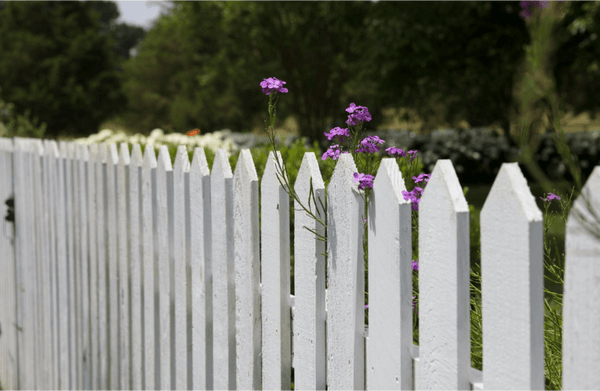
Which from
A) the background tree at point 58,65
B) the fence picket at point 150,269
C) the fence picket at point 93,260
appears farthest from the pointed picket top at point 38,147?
the background tree at point 58,65

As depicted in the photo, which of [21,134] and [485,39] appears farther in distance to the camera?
[485,39]

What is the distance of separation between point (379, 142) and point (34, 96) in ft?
118

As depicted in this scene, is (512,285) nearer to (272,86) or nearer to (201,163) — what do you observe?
(272,86)

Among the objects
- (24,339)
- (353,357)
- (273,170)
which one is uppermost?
(273,170)

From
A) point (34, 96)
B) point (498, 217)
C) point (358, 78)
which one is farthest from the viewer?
point (34, 96)

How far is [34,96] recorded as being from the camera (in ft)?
110

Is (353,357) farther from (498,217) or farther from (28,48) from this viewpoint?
(28,48)

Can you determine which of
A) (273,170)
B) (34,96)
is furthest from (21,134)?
(34,96)

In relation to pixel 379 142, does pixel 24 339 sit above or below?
below

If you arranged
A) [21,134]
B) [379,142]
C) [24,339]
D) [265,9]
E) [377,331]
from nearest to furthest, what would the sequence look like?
[377,331] → [379,142] → [24,339] → [21,134] → [265,9]

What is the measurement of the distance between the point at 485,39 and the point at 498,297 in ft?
40.3

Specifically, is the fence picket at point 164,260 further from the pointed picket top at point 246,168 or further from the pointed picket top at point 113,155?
the pointed picket top at point 246,168

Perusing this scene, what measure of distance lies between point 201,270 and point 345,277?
772mm

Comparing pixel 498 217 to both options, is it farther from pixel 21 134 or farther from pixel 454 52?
pixel 454 52
